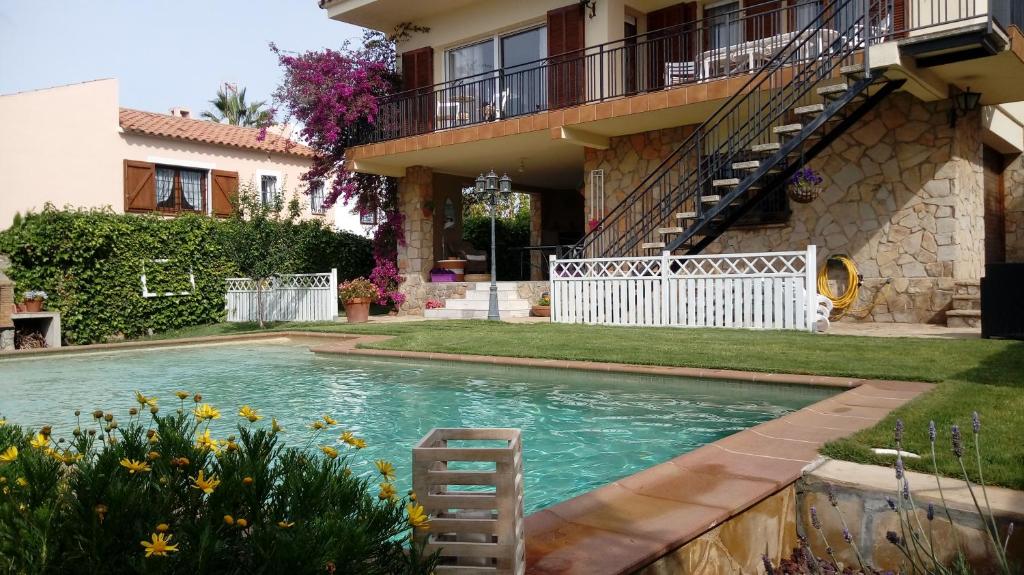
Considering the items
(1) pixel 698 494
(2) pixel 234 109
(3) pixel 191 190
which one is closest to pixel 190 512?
(1) pixel 698 494

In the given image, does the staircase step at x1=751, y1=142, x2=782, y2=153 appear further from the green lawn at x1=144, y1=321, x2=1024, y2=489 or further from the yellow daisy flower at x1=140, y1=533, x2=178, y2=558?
the yellow daisy flower at x1=140, y1=533, x2=178, y2=558

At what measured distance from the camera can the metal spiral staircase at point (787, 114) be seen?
975cm

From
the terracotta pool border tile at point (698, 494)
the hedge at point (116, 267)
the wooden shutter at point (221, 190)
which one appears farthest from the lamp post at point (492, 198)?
the wooden shutter at point (221, 190)

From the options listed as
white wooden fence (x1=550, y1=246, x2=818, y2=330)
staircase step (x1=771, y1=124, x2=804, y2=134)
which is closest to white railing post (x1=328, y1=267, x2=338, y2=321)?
white wooden fence (x1=550, y1=246, x2=818, y2=330)

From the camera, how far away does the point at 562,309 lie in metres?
11.7

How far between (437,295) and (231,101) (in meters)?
30.9

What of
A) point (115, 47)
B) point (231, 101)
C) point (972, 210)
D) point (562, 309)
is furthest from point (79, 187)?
point (231, 101)

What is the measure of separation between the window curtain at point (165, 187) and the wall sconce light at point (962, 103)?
59.9ft

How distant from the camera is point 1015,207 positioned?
44.3 feet

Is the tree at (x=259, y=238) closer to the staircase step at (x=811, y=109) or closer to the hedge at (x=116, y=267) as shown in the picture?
the hedge at (x=116, y=267)

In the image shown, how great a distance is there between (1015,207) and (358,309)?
1217 centimetres

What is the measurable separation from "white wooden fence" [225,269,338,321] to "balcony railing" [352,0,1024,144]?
318cm

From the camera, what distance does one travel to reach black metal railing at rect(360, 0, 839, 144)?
462 inches

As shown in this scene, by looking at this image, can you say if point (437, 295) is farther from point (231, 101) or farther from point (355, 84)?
point (231, 101)
